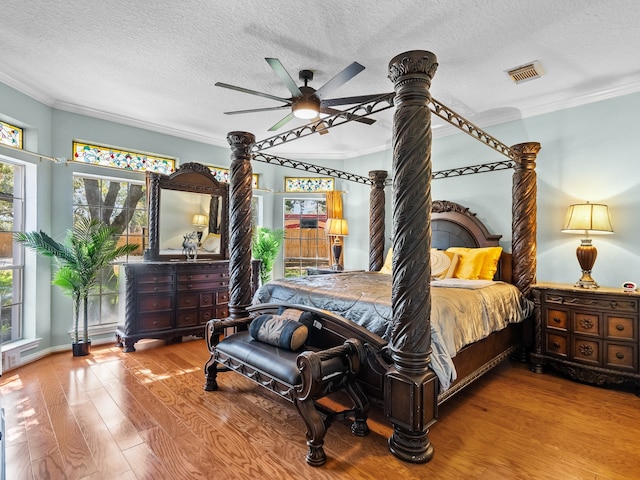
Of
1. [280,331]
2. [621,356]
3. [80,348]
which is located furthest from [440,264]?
[80,348]

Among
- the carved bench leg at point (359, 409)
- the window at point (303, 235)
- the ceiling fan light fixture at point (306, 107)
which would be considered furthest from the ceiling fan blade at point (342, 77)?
the window at point (303, 235)

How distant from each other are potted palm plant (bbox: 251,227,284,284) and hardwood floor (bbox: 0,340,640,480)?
8.42ft

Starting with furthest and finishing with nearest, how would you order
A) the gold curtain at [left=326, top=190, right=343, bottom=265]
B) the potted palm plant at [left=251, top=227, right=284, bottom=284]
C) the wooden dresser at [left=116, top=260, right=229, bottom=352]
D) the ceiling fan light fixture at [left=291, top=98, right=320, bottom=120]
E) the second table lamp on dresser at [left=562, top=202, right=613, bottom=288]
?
the gold curtain at [left=326, top=190, right=343, bottom=265], the potted palm plant at [left=251, top=227, right=284, bottom=284], the wooden dresser at [left=116, top=260, right=229, bottom=352], the second table lamp on dresser at [left=562, top=202, right=613, bottom=288], the ceiling fan light fixture at [left=291, top=98, right=320, bottom=120]

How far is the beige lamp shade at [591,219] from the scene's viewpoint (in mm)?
3265

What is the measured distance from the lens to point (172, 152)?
16.3ft

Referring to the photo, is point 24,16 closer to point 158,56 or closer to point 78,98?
point 158,56

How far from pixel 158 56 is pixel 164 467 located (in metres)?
3.12

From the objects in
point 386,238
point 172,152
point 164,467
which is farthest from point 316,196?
point 164,467

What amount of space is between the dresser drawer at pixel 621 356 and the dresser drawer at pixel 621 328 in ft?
0.23

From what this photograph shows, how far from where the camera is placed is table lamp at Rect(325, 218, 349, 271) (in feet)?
17.9

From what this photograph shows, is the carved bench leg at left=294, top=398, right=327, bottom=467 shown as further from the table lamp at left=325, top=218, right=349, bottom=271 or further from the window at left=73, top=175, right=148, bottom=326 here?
the window at left=73, top=175, right=148, bottom=326

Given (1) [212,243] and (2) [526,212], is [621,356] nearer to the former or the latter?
(2) [526,212]

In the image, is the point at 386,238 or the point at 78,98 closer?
the point at 78,98

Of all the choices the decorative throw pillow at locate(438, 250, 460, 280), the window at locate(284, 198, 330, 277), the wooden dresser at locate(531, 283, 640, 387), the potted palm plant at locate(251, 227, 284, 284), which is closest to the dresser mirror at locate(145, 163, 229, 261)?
the potted palm plant at locate(251, 227, 284, 284)
